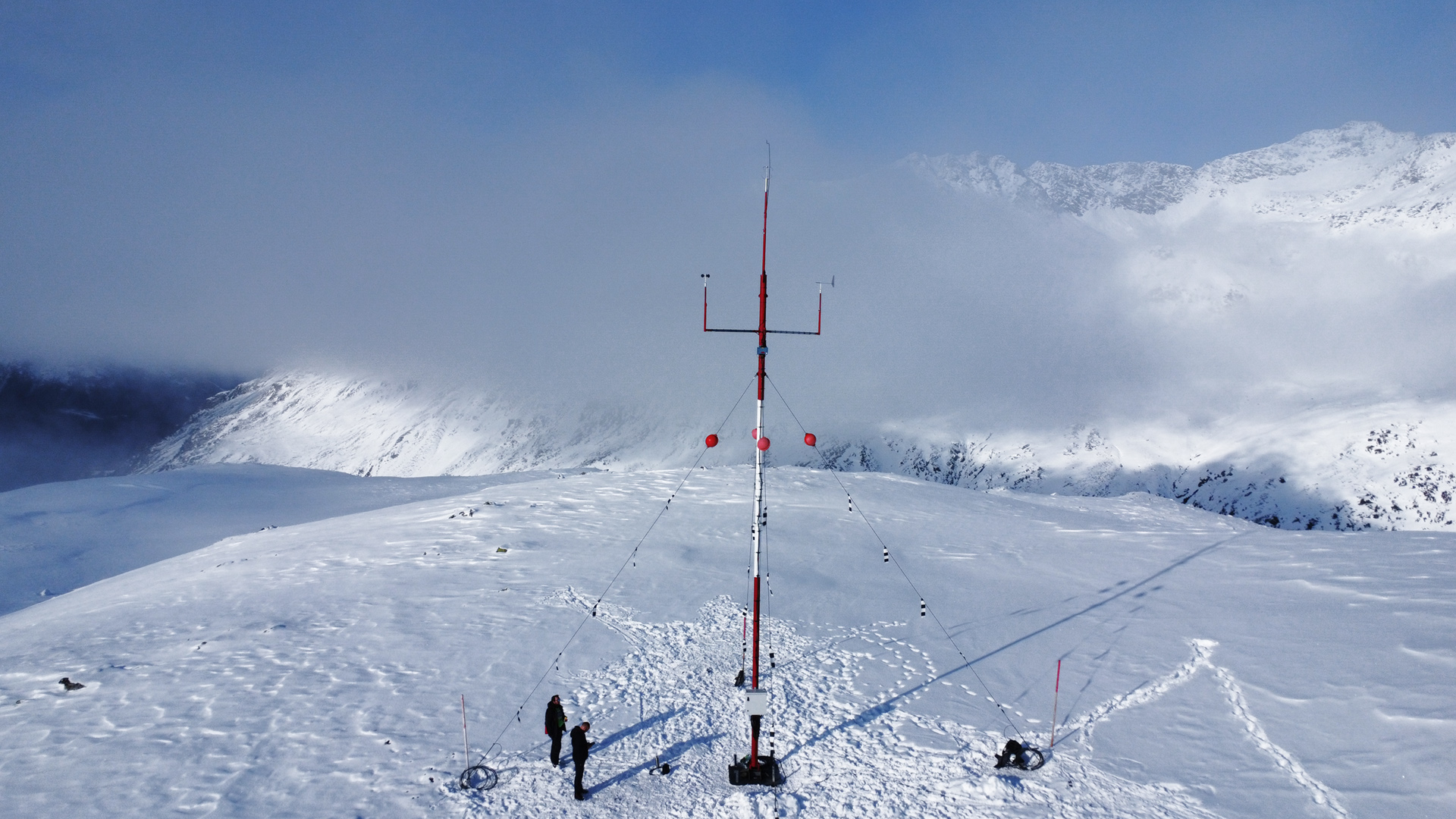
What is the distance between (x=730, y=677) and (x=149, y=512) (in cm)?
4247

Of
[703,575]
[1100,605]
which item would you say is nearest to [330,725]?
[703,575]

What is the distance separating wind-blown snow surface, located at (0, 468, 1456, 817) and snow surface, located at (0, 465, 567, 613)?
30.8 feet

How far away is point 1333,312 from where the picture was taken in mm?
192750

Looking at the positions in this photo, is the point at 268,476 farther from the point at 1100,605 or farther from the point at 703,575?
the point at 1100,605

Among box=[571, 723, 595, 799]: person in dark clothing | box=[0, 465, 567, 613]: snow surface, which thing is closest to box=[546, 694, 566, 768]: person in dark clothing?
box=[571, 723, 595, 799]: person in dark clothing

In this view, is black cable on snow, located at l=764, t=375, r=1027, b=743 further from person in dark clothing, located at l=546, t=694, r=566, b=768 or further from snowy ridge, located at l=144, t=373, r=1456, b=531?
snowy ridge, located at l=144, t=373, r=1456, b=531

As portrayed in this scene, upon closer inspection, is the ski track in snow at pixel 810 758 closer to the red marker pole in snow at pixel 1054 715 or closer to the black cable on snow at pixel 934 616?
the red marker pole in snow at pixel 1054 715

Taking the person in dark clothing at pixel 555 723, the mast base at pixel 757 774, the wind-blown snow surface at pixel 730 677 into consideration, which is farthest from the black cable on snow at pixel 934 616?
the person in dark clothing at pixel 555 723

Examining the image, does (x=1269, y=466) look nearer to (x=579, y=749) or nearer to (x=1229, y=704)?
(x=1229, y=704)

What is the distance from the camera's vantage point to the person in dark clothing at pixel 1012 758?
11.4 metres

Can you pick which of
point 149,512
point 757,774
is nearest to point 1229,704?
point 757,774

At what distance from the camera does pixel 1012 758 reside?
11.5 metres

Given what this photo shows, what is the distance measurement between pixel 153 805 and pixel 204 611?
10626 mm

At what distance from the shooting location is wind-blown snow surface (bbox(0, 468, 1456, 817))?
10.6 meters
